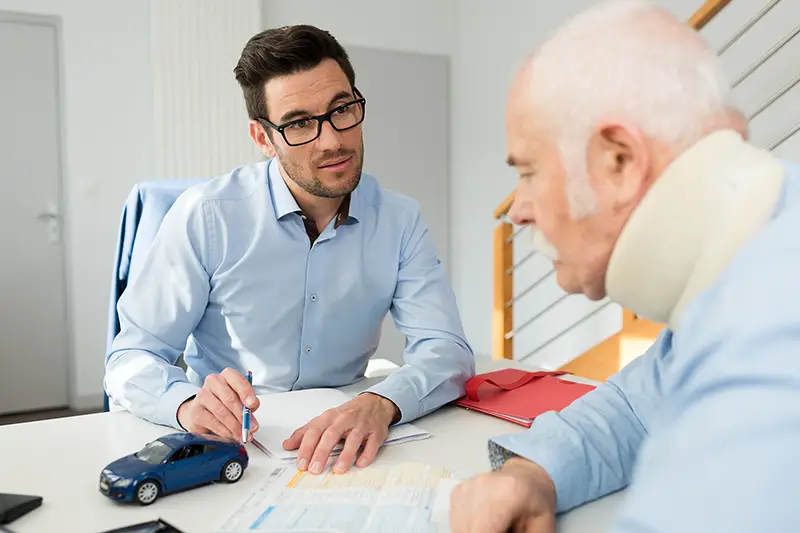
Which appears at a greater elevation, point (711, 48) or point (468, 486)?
point (711, 48)

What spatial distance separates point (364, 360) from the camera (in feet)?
5.23

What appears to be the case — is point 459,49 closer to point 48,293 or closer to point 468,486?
point 48,293

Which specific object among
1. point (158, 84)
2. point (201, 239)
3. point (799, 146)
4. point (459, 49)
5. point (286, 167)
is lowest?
point (201, 239)

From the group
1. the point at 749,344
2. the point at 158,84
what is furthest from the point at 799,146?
the point at 158,84

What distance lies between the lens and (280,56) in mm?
1460

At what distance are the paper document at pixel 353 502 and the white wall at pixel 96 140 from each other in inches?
134

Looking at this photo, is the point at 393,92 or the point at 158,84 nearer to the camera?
the point at 158,84

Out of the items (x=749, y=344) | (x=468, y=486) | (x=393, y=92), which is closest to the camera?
(x=749, y=344)

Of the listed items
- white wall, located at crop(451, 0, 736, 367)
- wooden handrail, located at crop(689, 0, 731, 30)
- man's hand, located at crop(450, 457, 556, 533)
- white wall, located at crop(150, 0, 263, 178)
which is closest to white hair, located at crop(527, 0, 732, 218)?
man's hand, located at crop(450, 457, 556, 533)

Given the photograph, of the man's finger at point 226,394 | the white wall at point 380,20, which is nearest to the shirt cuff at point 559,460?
the man's finger at point 226,394

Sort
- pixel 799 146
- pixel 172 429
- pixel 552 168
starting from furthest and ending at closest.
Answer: pixel 799 146 < pixel 172 429 < pixel 552 168

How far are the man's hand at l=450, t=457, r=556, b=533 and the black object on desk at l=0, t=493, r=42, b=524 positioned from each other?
1.57ft

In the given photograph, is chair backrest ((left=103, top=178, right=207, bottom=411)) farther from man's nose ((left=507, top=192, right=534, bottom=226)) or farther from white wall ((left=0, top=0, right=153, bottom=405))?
white wall ((left=0, top=0, right=153, bottom=405))

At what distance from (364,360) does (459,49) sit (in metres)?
3.92
